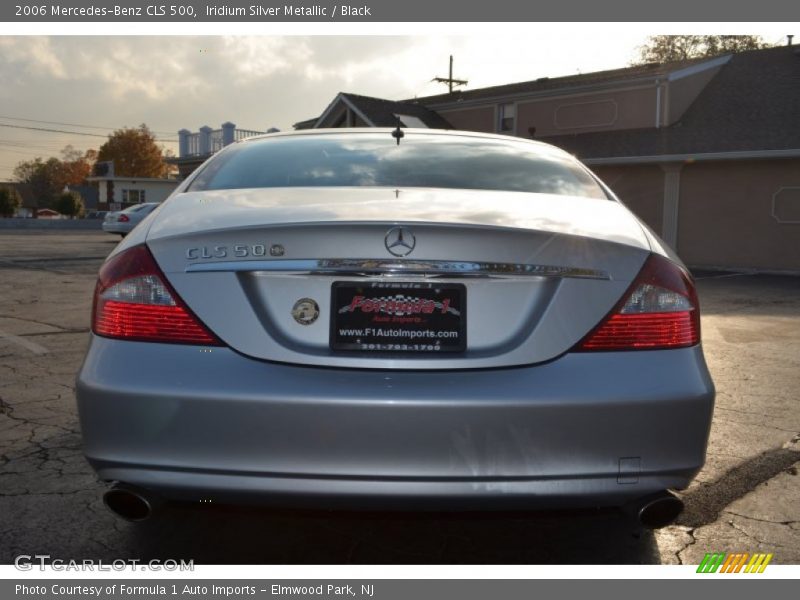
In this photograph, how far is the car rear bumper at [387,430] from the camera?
2170 millimetres

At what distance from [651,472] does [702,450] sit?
0.64 ft

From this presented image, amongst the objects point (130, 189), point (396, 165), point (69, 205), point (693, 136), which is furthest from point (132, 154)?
point (396, 165)

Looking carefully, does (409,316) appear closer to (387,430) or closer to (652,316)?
(387,430)

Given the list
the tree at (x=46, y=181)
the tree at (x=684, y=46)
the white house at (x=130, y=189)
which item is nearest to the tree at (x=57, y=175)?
the tree at (x=46, y=181)

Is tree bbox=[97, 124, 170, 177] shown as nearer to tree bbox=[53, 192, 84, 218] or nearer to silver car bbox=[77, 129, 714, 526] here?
tree bbox=[53, 192, 84, 218]

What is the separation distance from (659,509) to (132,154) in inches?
3569

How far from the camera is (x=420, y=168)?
10.1ft

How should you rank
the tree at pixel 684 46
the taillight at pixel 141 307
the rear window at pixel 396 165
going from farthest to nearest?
the tree at pixel 684 46 → the rear window at pixel 396 165 → the taillight at pixel 141 307

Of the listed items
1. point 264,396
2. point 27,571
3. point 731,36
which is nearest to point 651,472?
point 264,396

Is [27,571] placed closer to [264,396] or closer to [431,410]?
[264,396]

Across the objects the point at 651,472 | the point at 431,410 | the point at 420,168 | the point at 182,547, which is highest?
the point at 420,168

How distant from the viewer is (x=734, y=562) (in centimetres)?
284

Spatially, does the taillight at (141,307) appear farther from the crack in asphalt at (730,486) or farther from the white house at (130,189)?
the white house at (130,189)

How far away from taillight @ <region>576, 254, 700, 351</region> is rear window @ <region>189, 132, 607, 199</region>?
2.29 feet
